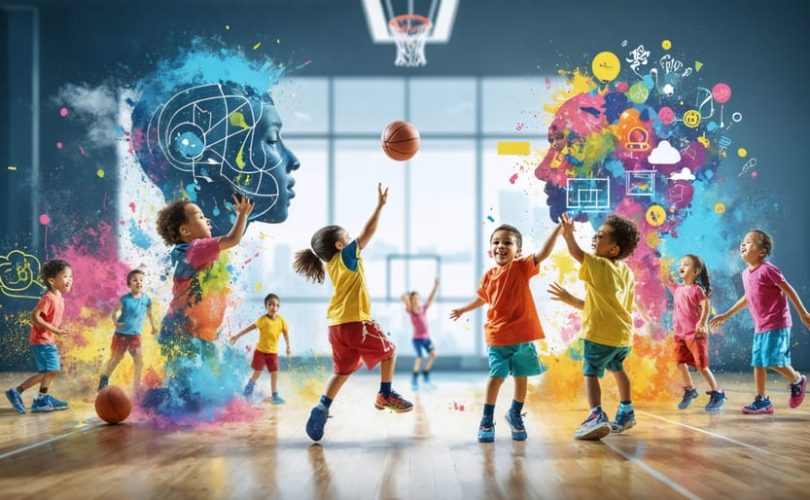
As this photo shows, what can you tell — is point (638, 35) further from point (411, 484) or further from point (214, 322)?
point (411, 484)

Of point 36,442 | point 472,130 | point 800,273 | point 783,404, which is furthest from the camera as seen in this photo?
point 472,130

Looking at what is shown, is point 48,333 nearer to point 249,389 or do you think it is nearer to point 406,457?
point 249,389

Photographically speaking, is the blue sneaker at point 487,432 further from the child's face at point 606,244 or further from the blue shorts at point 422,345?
the blue shorts at point 422,345

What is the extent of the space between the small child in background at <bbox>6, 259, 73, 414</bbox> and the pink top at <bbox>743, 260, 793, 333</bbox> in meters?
4.74

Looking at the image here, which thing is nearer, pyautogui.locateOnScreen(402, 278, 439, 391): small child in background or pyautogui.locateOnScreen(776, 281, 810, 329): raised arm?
pyautogui.locateOnScreen(776, 281, 810, 329): raised arm

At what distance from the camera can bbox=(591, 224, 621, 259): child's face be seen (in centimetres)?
447

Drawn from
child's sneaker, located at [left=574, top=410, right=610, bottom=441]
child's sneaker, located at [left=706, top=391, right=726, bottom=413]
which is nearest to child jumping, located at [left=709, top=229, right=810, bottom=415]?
child's sneaker, located at [left=706, top=391, right=726, bottom=413]

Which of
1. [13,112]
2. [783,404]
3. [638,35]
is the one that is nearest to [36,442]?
[783,404]

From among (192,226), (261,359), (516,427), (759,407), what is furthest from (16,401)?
(759,407)

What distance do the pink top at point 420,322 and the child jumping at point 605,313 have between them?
3.70 meters

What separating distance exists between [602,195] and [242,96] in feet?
9.02

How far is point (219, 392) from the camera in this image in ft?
16.9

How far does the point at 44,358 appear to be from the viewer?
5840mm

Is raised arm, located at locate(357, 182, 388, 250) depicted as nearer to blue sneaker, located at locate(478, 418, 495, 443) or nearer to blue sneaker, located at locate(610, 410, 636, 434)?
blue sneaker, located at locate(478, 418, 495, 443)
